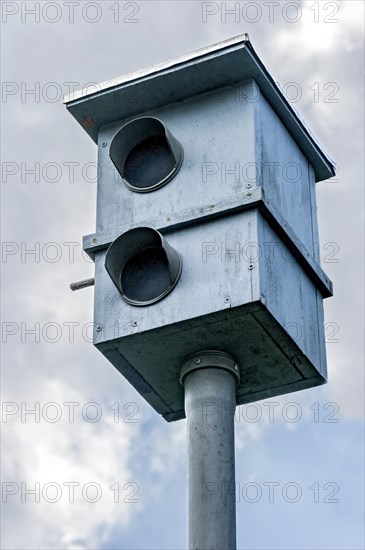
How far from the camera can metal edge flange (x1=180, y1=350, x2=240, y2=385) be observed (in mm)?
8641

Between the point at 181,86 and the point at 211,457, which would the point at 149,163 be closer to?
the point at 181,86

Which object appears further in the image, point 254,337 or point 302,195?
point 302,195

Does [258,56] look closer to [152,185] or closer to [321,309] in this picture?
[152,185]

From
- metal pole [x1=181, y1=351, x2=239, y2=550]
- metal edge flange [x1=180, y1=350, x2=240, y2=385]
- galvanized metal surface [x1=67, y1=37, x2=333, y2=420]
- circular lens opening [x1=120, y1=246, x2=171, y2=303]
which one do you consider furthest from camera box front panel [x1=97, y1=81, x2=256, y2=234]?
metal pole [x1=181, y1=351, x2=239, y2=550]

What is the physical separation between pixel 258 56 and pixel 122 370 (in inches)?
88.4

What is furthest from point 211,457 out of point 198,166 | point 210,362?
point 198,166

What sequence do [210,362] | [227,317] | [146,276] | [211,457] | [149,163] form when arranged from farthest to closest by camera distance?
1. [149,163]
2. [146,276]
3. [210,362]
4. [227,317]
5. [211,457]

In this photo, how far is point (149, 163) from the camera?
933 cm

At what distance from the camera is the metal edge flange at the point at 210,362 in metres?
8.64

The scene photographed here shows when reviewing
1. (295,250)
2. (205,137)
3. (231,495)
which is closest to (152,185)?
(205,137)

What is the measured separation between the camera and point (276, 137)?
372 inches

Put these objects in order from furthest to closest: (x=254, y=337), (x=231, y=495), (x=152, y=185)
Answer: (x=152, y=185) < (x=254, y=337) < (x=231, y=495)

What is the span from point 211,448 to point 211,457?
5cm

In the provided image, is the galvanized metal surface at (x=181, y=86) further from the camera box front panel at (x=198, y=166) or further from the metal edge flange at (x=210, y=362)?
the metal edge flange at (x=210, y=362)
